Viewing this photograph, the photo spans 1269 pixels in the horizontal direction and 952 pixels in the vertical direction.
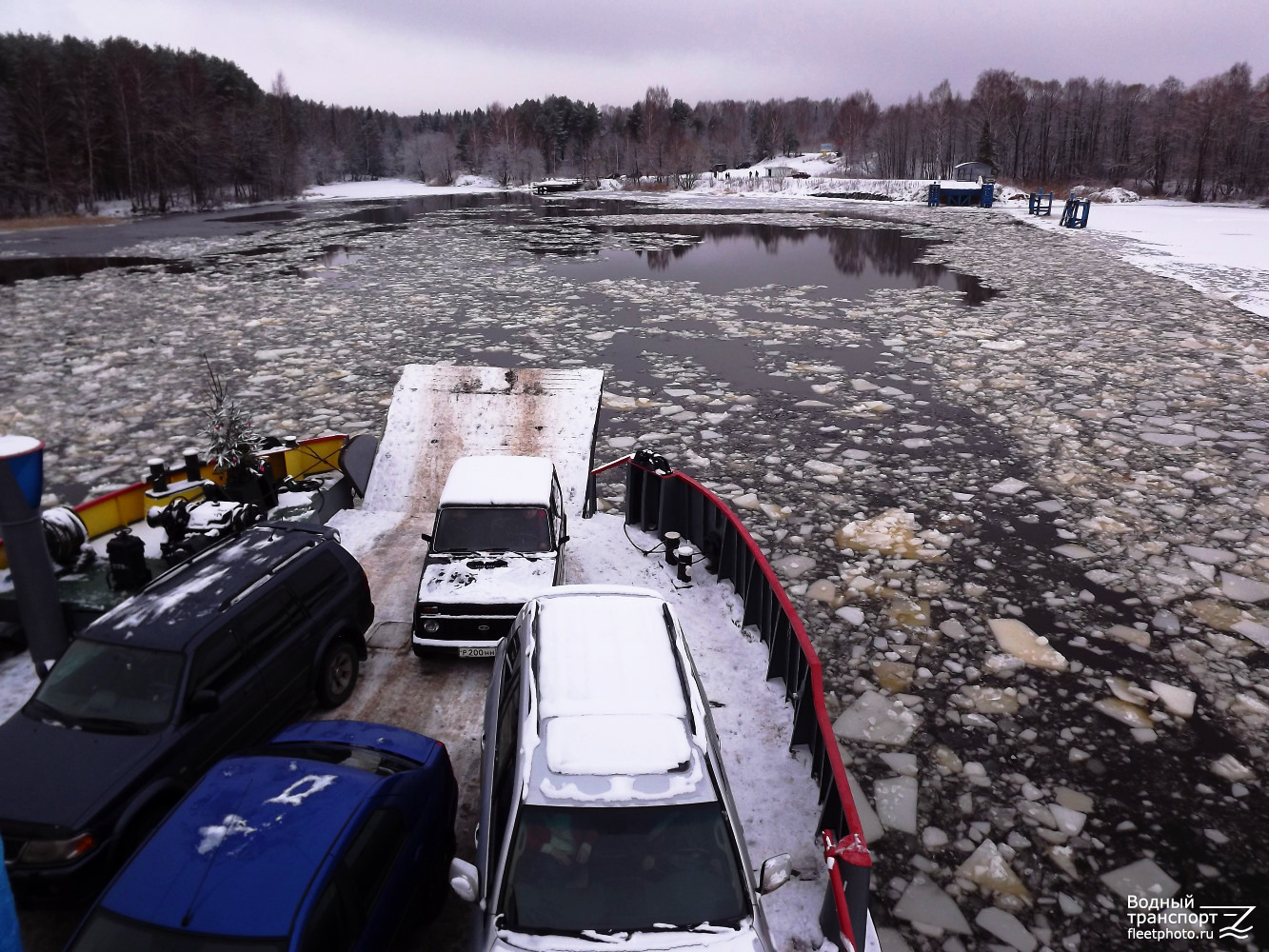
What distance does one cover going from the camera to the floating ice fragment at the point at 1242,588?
8695 millimetres

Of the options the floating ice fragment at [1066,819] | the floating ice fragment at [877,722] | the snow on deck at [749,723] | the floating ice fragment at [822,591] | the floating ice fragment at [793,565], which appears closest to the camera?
the snow on deck at [749,723]

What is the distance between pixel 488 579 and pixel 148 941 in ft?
13.8

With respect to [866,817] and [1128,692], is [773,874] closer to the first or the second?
[866,817]

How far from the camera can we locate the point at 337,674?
6688 mm

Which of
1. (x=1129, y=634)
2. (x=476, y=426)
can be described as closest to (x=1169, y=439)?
(x=1129, y=634)

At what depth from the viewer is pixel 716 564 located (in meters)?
8.92

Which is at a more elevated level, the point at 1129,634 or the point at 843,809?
the point at 843,809

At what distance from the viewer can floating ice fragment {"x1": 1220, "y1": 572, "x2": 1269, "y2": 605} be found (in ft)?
28.5

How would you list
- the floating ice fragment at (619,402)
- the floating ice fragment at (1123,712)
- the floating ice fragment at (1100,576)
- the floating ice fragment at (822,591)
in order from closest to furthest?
the floating ice fragment at (1123,712) → the floating ice fragment at (822,591) → the floating ice fragment at (1100,576) → the floating ice fragment at (619,402)

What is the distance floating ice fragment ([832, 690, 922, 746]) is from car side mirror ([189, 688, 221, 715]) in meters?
4.94

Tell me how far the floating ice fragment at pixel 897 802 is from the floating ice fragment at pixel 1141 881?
1319 millimetres

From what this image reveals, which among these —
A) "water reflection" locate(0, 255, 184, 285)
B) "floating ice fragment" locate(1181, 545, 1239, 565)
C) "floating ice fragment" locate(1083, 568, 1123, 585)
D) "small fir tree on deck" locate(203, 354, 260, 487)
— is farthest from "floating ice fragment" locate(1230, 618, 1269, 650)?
"water reflection" locate(0, 255, 184, 285)

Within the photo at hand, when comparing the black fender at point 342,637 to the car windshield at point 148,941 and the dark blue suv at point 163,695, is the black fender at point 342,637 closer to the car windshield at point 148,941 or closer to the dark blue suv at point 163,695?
the dark blue suv at point 163,695

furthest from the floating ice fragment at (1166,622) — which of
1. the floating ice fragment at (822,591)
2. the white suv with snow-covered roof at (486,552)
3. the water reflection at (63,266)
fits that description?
the water reflection at (63,266)
